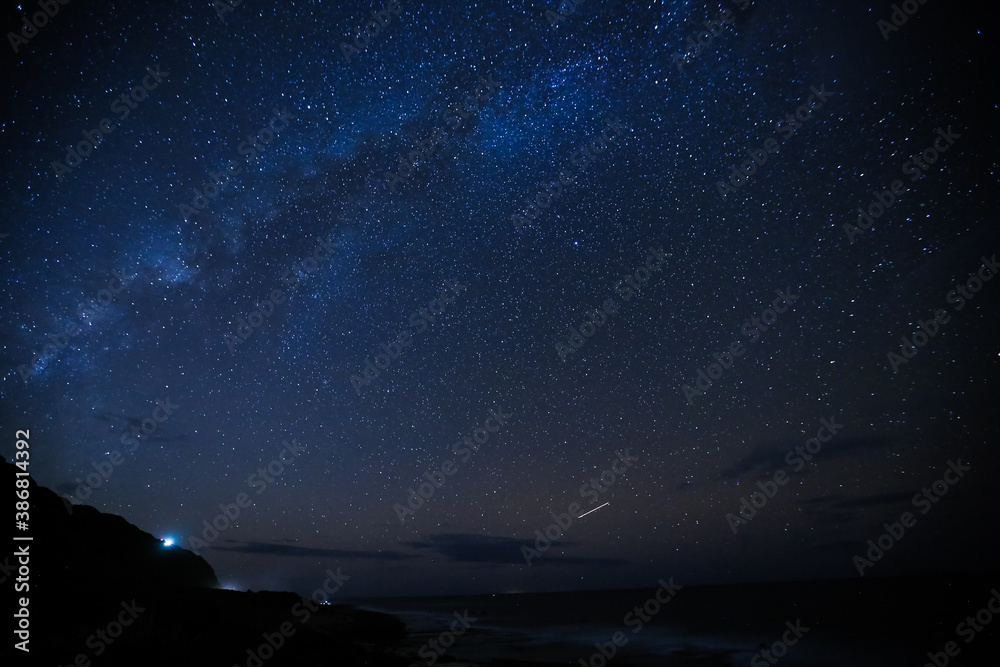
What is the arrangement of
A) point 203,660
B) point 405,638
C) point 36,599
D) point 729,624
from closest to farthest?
→ point 203,660, point 36,599, point 405,638, point 729,624

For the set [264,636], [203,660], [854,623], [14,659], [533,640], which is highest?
[14,659]

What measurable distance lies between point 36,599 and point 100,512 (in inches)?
1445

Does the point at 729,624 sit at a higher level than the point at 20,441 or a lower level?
lower

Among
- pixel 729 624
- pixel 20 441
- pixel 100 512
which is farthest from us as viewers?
pixel 729 624

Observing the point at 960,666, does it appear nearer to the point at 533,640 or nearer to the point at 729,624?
the point at 533,640

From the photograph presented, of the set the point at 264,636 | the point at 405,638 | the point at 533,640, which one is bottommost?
the point at 533,640

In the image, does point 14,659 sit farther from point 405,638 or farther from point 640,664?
point 405,638

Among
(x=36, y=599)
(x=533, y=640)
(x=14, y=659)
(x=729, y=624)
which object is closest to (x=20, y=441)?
(x=14, y=659)

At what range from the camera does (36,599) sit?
14.1 metres

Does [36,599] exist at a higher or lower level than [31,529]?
lower

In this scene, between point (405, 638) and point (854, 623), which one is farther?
point (854, 623)

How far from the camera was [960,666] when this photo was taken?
2355cm

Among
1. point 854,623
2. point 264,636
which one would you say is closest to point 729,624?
point 854,623

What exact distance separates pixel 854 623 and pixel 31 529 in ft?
210
